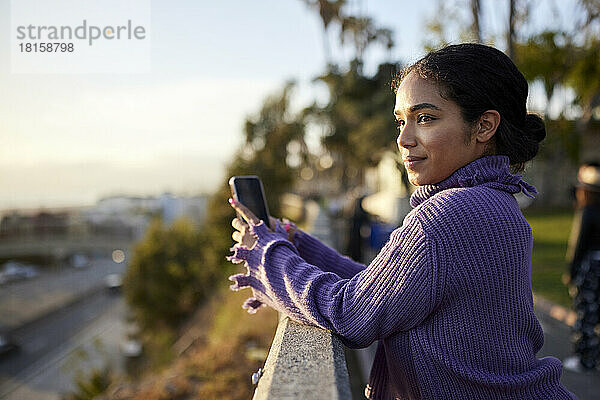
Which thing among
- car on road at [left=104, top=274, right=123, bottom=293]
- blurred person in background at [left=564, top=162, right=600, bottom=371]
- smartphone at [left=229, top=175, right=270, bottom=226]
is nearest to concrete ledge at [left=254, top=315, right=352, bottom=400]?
smartphone at [left=229, top=175, right=270, bottom=226]

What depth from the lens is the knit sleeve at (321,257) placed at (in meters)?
2.12

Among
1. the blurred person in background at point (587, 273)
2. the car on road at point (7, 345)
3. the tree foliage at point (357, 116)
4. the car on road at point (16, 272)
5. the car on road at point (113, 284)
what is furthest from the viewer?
the car on road at point (16, 272)

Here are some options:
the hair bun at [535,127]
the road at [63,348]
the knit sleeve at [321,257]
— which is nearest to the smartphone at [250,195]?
the knit sleeve at [321,257]

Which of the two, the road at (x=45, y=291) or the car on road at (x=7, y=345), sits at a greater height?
the car on road at (x=7, y=345)

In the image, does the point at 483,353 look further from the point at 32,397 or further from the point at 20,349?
the point at 20,349

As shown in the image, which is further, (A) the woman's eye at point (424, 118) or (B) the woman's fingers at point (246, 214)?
(B) the woman's fingers at point (246, 214)

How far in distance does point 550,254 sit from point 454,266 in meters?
12.4

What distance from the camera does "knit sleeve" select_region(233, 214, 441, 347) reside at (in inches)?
55.1

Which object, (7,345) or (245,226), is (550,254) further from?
(7,345)

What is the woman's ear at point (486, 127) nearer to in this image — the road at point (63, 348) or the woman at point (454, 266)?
the woman at point (454, 266)

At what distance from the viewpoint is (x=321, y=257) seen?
7.00 feet

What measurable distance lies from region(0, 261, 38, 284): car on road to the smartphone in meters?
89.5

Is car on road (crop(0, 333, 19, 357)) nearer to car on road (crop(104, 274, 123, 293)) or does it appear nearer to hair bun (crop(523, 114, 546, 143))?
car on road (crop(104, 274, 123, 293))

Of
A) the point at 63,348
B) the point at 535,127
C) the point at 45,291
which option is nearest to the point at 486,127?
the point at 535,127
